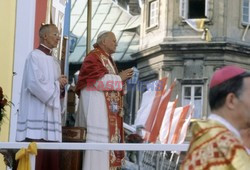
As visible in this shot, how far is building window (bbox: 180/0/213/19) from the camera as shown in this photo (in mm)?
46125

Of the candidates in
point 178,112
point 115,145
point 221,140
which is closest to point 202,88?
point 178,112

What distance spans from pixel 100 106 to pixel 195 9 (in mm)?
37909

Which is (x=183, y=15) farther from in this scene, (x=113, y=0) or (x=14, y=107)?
(x=14, y=107)

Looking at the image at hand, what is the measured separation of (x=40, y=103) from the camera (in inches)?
347

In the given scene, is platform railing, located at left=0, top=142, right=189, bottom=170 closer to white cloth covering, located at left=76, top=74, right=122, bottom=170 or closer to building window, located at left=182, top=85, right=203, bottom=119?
white cloth covering, located at left=76, top=74, right=122, bottom=170

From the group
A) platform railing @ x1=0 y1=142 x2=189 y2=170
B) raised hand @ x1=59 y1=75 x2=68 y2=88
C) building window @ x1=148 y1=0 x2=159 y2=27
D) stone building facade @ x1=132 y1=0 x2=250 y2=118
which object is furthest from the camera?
building window @ x1=148 y1=0 x2=159 y2=27

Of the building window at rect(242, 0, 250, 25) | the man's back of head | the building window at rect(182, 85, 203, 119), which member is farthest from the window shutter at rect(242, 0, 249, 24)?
the man's back of head

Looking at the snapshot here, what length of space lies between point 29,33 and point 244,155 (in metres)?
6.26

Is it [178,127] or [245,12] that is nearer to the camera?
[178,127]

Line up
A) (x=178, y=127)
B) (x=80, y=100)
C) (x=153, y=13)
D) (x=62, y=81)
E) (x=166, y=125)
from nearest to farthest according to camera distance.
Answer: (x=62, y=81) < (x=80, y=100) < (x=166, y=125) < (x=178, y=127) < (x=153, y=13)

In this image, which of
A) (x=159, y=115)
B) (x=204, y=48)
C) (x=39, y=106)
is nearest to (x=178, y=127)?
(x=159, y=115)

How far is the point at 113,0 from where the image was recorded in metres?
51.3

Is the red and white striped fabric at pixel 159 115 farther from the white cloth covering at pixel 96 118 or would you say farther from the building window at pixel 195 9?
the building window at pixel 195 9

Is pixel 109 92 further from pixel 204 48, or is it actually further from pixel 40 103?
pixel 204 48
